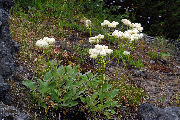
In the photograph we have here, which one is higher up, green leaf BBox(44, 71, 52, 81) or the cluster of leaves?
green leaf BBox(44, 71, 52, 81)

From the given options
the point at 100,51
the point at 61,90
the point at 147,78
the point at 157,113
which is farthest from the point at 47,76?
the point at 147,78

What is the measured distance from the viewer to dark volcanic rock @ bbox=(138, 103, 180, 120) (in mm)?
3598

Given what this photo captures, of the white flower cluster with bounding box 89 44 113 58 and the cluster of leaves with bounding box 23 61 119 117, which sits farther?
the white flower cluster with bounding box 89 44 113 58

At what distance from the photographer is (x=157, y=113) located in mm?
3639

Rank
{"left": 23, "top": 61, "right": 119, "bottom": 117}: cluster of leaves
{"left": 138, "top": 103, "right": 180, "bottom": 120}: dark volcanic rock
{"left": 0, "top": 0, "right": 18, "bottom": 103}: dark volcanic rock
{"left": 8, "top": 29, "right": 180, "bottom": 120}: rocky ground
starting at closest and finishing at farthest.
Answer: {"left": 0, "top": 0, "right": 18, "bottom": 103}: dark volcanic rock
{"left": 23, "top": 61, "right": 119, "bottom": 117}: cluster of leaves
{"left": 138, "top": 103, "right": 180, "bottom": 120}: dark volcanic rock
{"left": 8, "top": 29, "right": 180, "bottom": 120}: rocky ground

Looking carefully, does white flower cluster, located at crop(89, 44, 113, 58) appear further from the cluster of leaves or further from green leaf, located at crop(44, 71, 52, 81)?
green leaf, located at crop(44, 71, 52, 81)

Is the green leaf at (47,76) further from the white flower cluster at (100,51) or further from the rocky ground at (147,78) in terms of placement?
the white flower cluster at (100,51)

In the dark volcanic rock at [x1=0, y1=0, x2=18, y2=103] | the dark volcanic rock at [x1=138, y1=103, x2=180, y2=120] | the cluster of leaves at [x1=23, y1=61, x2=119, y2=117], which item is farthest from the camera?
the dark volcanic rock at [x1=138, y1=103, x2=180, y2=120]

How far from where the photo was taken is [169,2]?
901 centimetres

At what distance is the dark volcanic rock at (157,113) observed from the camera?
11.8 ft

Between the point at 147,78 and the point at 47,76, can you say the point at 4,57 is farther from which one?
the point at 147,78

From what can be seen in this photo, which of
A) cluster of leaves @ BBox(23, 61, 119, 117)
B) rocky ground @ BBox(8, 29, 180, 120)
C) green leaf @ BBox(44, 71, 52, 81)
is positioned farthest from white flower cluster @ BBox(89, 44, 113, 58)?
rocky ground @ BBox(8, 29, 180, 120)

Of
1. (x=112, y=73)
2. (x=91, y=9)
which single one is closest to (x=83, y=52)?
(x=112, y=73)

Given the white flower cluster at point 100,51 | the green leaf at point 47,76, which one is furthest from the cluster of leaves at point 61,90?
the white flower cluster at point 100,51
